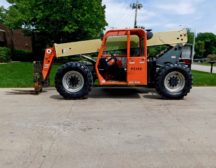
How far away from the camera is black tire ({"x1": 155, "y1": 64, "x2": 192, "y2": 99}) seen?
392 inches

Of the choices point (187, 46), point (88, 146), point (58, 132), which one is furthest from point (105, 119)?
point (187, 46)

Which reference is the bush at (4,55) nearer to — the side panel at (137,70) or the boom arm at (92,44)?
the boom arm at (92,44)

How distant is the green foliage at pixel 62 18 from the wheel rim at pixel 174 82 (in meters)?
21.9

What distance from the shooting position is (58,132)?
6.14m

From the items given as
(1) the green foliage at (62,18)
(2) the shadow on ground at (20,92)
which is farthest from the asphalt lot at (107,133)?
(1) the green foliage at (62,18)

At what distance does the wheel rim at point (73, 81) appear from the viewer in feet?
33.0

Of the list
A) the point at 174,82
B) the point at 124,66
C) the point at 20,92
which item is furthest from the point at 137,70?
the point at 20,92

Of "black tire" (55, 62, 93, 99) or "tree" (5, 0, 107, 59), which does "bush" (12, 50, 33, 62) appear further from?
"black tire" (55, 62, 93, 99)

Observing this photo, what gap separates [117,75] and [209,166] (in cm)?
640

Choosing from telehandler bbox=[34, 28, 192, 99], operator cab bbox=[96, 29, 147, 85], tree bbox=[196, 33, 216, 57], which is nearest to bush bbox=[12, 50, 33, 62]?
telehandler bbox=[34, 28, 192, 99]

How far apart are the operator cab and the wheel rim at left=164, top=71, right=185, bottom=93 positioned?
0.69m

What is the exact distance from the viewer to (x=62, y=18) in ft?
103

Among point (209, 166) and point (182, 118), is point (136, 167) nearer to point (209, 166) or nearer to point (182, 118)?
point (209, 166)

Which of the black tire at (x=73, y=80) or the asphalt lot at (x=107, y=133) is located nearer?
the asphalt lot at (x=107, y=133)
